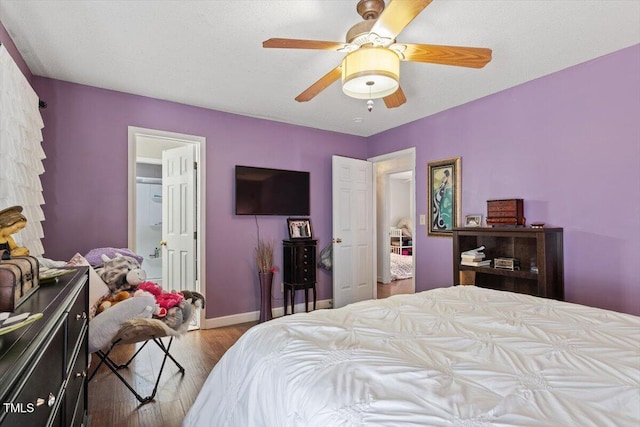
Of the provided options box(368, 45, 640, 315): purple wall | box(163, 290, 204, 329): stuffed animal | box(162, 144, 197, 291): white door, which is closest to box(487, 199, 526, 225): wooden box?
box(368, 45, 640, 315): purple wall

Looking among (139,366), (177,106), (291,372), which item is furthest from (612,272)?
(177,106)

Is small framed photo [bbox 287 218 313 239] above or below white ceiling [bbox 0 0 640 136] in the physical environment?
below

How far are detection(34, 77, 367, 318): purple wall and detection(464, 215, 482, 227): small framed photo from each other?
1788 millimetres

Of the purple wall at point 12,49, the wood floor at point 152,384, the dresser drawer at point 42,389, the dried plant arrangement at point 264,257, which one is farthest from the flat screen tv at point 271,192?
the dresser drawer at point 42,389

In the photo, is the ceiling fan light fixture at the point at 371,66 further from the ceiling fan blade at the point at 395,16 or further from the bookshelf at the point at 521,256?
the bookshelf at the point at 521,256

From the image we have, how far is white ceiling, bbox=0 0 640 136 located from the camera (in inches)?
77.9

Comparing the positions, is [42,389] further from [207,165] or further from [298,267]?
[298,267]

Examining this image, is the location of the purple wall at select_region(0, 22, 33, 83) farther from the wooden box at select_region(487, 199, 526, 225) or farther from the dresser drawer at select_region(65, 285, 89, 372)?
the wooden box at select_region(487, 199, 526, 225)

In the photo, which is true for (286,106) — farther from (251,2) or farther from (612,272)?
(612,272)

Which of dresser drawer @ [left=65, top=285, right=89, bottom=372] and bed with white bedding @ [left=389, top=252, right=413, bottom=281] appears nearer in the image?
dresser drawer @ [left=65, top=285, right=89, bottom=372]

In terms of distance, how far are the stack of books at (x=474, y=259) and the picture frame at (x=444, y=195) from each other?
0.47m

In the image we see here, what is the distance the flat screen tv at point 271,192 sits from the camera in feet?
12.8

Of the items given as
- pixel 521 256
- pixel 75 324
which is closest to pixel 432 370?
pixel 75 324

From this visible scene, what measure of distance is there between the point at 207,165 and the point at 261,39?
5.84ft
